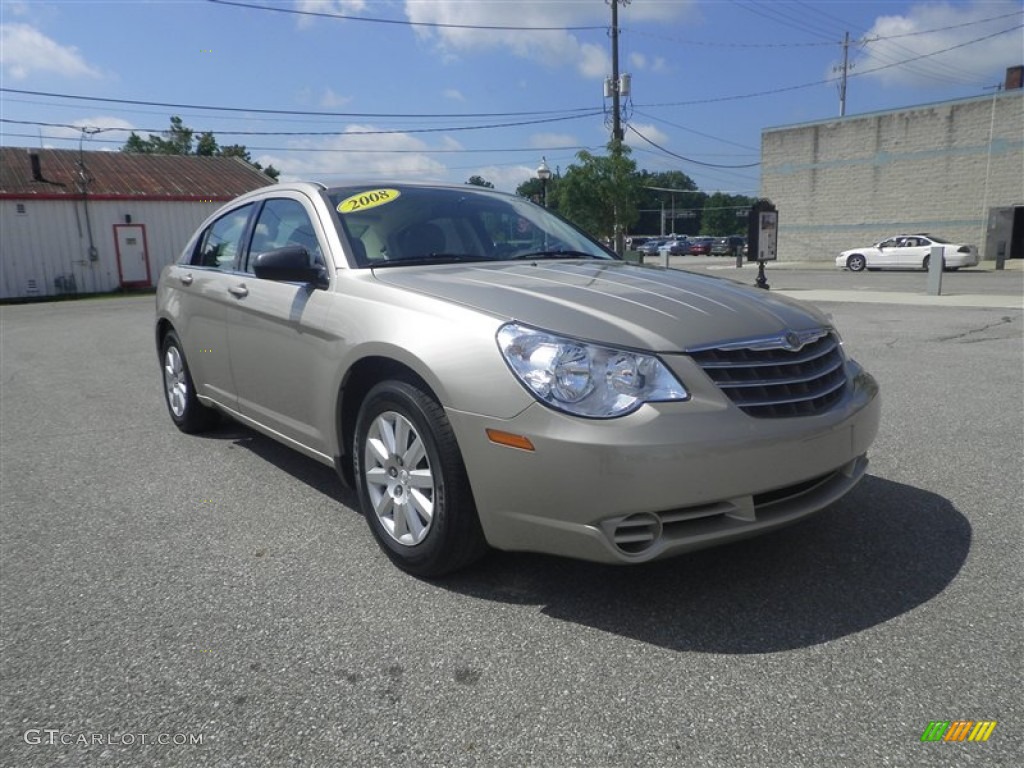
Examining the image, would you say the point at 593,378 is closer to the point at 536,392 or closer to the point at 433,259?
the point at 536,392

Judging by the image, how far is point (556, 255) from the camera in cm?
418

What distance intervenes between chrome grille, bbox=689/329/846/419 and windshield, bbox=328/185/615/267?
5.19ft

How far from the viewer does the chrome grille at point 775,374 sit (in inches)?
103

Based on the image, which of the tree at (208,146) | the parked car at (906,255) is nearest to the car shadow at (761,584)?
the parked car at (906,255)

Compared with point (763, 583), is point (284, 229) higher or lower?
higher

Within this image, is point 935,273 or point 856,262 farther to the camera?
point 856,262

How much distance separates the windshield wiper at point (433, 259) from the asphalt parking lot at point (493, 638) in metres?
1.26

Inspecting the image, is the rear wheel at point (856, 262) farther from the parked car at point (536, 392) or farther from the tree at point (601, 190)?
the parked car at point (536, 392)

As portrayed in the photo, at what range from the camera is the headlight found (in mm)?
2502

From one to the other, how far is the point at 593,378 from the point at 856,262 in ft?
104

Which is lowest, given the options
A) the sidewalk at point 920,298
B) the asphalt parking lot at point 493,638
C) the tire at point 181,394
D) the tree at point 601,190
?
the sidewalk at point 920,298

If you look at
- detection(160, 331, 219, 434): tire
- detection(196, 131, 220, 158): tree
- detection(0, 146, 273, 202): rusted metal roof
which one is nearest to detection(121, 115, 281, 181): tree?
detection(196, 131, 220, 158): tree

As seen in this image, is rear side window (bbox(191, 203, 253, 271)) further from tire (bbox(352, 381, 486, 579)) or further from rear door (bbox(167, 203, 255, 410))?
tire (bbox(352, 381, 486, 579))

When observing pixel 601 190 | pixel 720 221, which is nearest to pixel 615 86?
pixel 601 190
